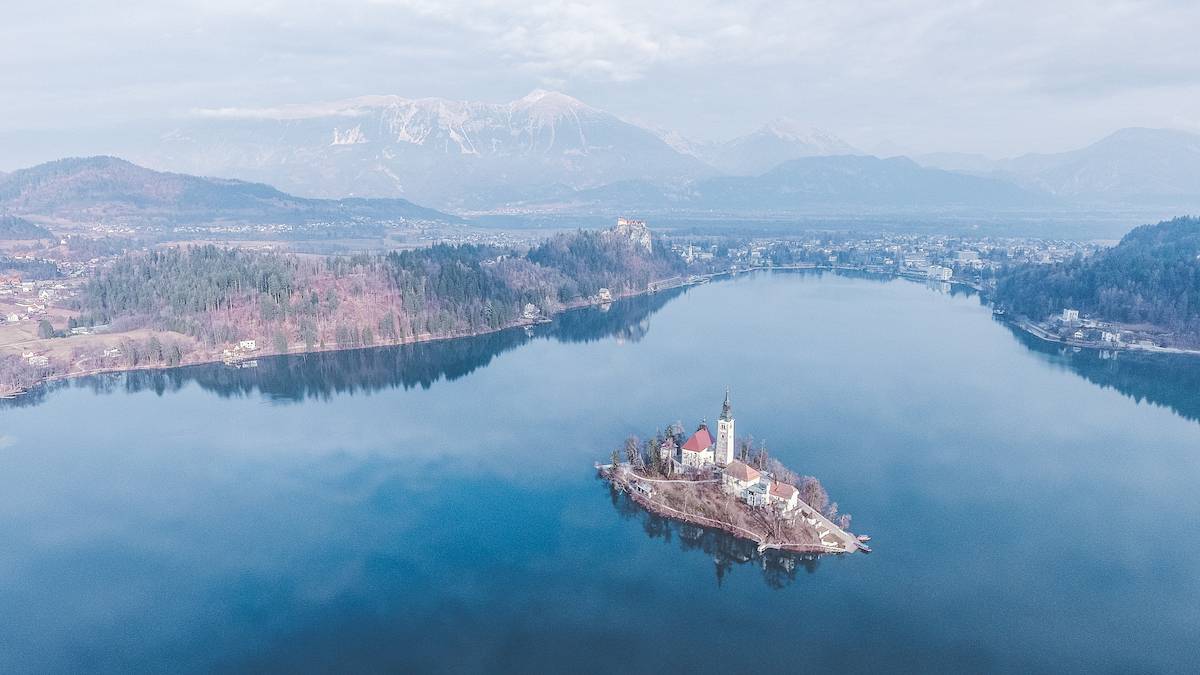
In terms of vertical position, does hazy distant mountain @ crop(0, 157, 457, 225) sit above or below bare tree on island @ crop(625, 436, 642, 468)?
above

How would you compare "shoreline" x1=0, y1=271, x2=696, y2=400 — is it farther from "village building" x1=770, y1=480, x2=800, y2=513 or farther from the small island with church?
"village building" x1=770, y1=480, x2=800, y2=513

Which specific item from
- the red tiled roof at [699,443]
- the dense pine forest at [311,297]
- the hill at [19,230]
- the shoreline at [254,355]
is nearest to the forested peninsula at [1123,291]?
the dense pine forest at [311,297]

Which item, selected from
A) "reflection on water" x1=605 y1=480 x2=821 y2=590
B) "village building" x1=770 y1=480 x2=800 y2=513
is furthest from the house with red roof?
"village building" x1=770 y1=480 x2=800 y2=513

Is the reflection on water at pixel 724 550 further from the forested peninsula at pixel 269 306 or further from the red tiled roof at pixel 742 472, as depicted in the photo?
the forested peninsula at pixel 269 306

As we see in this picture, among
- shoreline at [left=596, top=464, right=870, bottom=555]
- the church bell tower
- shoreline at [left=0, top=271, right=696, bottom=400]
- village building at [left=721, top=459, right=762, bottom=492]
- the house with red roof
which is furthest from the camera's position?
shoreline at [left=0, top=271, right=696, bottom=400]

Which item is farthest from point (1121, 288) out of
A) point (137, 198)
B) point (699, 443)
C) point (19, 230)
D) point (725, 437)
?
point (137, 198)

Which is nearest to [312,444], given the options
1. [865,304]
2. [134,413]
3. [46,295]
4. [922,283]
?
[134,413]

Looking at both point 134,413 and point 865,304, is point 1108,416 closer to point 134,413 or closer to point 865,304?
point 865,304
